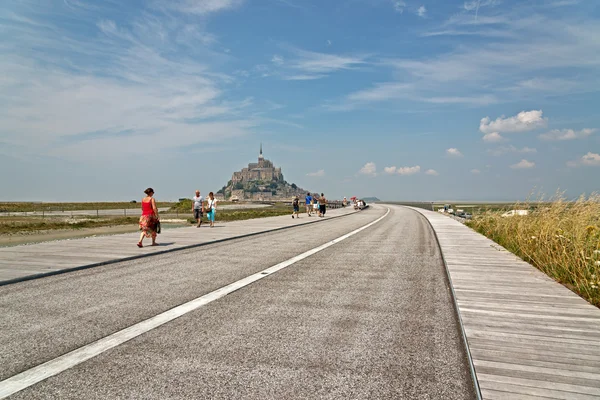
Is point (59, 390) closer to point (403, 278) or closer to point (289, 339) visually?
point (289, 339)

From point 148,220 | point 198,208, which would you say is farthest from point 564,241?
point 198,208

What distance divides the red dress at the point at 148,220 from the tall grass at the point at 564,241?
33.4 ft

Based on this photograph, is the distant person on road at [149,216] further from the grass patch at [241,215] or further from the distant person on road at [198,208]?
the grass patch at [241,215]

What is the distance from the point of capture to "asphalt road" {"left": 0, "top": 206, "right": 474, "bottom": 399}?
3.34 m

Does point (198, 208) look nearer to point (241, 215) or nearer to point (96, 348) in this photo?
point (96, 348)

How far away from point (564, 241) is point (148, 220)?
11.2m

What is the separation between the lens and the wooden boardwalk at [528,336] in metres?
3.28

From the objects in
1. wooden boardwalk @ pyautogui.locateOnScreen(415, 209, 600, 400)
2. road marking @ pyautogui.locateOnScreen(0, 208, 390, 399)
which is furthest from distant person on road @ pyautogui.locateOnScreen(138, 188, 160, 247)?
wooden boardwalk @ pyautogui.locateOnScreen(415, 209, 600, 400)

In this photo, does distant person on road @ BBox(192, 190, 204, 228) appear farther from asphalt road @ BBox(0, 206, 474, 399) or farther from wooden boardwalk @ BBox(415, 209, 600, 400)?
wooden boardwalk @ BBox(415, 209, 600, 400)

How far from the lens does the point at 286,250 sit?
12.0m

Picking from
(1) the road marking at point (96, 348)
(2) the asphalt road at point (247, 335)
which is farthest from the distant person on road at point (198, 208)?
(1) the road marking at point (96, 348)

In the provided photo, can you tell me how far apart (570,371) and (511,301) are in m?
2.48

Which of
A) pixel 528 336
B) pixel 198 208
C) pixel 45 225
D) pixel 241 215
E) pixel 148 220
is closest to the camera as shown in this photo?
pixel 528 336

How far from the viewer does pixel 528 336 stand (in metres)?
4.39
